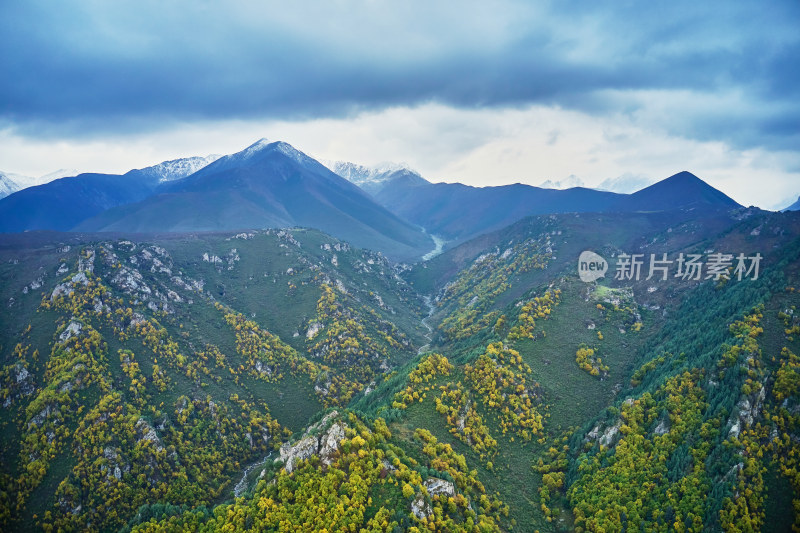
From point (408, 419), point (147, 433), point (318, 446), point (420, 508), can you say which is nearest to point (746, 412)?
point (420, 508)

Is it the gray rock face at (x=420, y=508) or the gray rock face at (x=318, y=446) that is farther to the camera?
the gray rock face at (x=318, y=446)

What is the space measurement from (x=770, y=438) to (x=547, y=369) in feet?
229

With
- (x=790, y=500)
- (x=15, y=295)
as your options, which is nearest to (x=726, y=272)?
(x=790, y=500)

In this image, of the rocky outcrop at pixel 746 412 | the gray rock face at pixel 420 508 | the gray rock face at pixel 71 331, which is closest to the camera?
the gray rock face at pixel 420 508

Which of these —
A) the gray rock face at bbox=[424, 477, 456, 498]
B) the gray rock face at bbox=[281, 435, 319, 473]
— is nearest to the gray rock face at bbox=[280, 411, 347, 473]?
the gray rock face at bbox=[281, 435, 319, 473]

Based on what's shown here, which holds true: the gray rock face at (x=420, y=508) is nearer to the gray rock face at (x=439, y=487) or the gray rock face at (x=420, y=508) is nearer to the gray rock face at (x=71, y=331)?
the gray rock face at (x=439, y=487)

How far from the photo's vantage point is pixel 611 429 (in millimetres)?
117000

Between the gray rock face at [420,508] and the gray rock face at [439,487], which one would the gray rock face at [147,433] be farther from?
the gray rock face at [439,487]

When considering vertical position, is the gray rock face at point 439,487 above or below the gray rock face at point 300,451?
below

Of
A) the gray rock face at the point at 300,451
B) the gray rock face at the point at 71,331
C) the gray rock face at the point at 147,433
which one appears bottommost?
the gray rock face at the point at 147,433

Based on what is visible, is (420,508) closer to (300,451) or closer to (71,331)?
(300,451)

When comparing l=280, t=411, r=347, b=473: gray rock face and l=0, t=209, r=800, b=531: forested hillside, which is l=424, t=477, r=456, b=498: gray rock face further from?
l=280, t=411, r=347, b=473: gray rock face

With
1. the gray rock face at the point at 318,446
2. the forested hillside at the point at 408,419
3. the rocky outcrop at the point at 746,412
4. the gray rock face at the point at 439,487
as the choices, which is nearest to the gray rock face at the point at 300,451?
the gray rock face at the point at 318,446

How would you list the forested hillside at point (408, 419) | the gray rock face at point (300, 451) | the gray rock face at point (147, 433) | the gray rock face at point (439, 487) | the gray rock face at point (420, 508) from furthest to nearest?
the gray rock face at point (147, 433) < the gray rock face at point (300, 451) < the gray rock face at point (439, 487) < the forested hillside at point (408, 419) < the gray rock face at point (420, 508)
